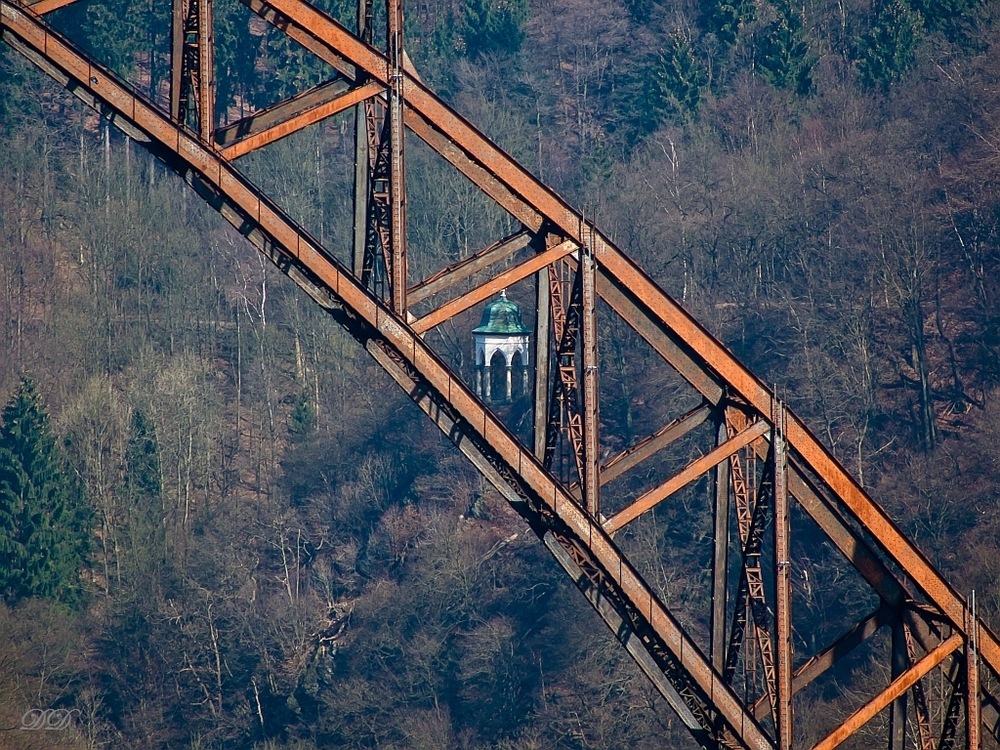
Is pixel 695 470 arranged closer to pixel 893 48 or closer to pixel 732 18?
pixel 893 48

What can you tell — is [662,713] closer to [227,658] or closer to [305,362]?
[227,658]

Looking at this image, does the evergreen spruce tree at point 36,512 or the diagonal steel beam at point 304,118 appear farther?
the evergreen spruce tree at point 36,512

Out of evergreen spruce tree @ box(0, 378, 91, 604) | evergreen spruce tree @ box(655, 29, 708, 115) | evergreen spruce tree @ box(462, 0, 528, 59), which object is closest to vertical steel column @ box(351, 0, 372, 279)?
evergreen spruce tree @ box(0, 378, 91, 604)

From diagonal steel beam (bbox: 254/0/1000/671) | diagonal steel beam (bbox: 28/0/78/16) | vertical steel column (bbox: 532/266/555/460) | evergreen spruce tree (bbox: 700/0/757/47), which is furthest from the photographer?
evergreen spruce tree (bbox: 700/0/757/47)

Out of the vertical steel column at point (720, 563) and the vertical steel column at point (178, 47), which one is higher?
the vertical steel column at point (178, 47)

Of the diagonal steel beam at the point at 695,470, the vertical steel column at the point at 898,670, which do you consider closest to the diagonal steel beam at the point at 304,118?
the diagonal steel beam at the point at 695,470

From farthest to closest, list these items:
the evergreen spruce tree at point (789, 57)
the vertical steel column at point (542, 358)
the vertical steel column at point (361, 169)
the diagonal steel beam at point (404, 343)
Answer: the evergreen spruce tree at point (789, 57), the vertical steel column at point (361, 169), the vertical steel column at point (542, 358), the diagonal steel beam at point (404, 343)

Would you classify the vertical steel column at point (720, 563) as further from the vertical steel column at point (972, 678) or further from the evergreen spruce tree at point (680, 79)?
the evergreen spruce tree at point (680, 79)

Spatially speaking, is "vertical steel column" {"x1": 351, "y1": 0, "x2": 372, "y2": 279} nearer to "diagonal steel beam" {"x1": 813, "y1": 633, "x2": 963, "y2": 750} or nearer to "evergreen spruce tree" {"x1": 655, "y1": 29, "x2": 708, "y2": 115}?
"diagonal steel beam" {"x1": 813, "y1": 633, "x2": 963, "y2": 750}
